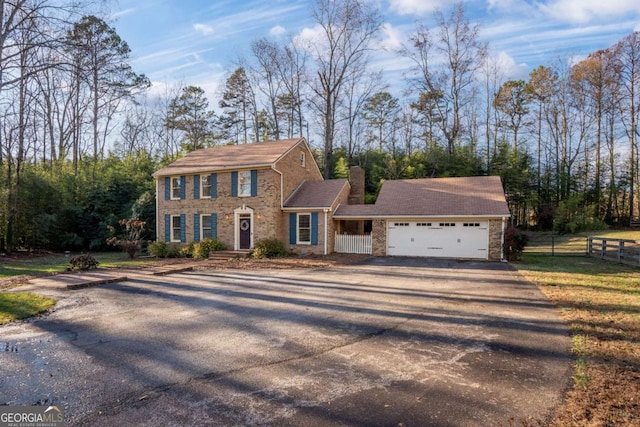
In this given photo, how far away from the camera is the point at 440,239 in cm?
1659

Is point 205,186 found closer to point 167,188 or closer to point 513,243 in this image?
point 167,188

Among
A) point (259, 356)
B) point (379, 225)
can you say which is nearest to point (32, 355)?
point (259, 356)

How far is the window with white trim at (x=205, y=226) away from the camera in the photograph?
19656 millimetres

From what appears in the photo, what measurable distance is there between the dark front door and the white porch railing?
4761 mm

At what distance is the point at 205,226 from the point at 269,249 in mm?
4722

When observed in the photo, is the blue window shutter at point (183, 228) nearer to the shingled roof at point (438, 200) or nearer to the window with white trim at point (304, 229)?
the window with white trim at point (304, 229)

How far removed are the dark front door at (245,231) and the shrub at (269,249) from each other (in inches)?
35.2

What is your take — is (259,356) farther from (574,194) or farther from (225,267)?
(574,194)

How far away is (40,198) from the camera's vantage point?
70.8 ft

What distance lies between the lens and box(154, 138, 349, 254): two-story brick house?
18109 millimetres

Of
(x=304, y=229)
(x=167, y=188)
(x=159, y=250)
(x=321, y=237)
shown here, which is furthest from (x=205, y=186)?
(x=321, y=237)

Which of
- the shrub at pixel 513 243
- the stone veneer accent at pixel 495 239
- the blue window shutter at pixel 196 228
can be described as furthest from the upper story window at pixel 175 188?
the shrub at pixel 513 243

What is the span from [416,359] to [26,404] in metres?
4.39

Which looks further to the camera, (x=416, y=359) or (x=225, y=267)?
(x=225, y=267)
